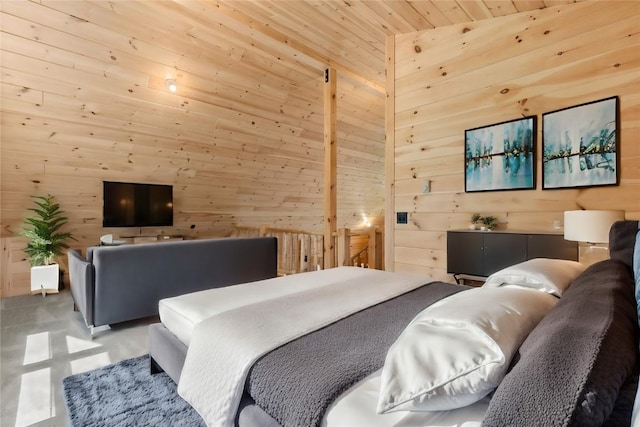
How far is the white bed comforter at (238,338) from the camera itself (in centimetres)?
104

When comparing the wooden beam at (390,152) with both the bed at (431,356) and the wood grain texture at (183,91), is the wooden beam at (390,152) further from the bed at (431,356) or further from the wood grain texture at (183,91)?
the bed at (431,356)

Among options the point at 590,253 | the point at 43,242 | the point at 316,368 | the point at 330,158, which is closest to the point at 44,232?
the point at 43,242

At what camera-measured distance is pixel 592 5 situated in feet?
7.79

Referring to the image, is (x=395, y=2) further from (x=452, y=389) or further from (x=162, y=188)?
(x=162, y=188)

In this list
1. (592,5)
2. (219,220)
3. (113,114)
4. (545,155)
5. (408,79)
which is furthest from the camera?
(219,220)

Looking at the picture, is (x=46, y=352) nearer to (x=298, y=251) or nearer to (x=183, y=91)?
(x=183, y=91)

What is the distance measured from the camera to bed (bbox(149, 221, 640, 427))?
542mm

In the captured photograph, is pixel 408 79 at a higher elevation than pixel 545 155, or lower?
higher

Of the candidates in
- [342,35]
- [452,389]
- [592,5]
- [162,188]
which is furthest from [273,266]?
[592,5]

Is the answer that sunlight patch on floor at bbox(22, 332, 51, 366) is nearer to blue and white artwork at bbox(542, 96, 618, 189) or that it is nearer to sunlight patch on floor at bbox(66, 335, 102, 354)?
sunlight patch on floor at bbox(66, 335, 102, 354)

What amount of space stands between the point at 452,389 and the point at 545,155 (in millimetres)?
2613

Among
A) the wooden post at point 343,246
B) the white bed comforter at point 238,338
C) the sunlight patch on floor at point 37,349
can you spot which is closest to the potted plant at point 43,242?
the sunlight patch on floor at point 37,349

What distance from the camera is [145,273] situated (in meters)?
2.87

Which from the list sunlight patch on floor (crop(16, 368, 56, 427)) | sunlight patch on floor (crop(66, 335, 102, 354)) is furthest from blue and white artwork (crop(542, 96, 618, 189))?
sunlight patch on floor (crop(66, 335, 102, 354))
